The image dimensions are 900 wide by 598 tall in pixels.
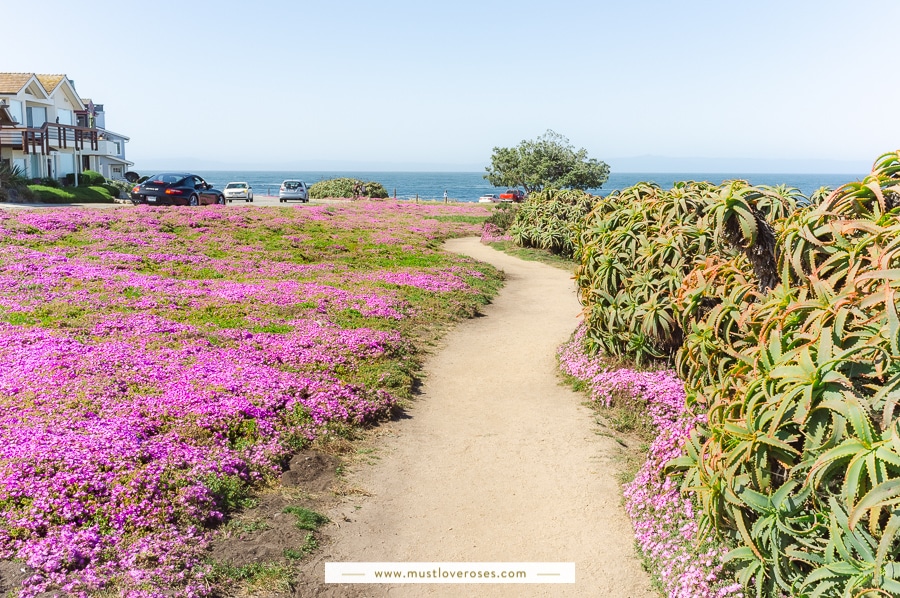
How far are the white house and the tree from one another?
32.2 m

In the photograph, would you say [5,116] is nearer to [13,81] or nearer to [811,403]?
[13,81]

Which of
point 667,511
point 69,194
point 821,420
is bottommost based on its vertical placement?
point 667,511

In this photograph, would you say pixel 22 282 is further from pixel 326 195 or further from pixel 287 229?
pixel 326 195

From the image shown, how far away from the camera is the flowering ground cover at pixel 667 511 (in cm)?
481

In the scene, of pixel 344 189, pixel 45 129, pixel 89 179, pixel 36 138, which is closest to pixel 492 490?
pixel 45 129

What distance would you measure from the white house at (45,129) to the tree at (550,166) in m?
32.2

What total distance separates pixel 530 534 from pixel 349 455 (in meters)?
2.45

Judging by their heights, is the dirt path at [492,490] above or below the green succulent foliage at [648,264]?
below

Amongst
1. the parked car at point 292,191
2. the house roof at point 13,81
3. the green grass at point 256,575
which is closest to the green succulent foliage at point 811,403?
the green grass at point 256,575

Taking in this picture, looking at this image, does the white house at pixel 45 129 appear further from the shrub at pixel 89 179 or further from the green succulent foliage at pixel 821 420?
the green succulent foliage at pixel 821 420

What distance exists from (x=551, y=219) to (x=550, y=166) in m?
21.0

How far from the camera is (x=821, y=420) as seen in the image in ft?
12.8

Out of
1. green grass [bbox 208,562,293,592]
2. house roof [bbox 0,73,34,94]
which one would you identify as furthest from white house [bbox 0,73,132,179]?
green grass [bbox 208,562,293,592]

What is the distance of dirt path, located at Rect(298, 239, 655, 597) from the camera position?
5570 millimetres
